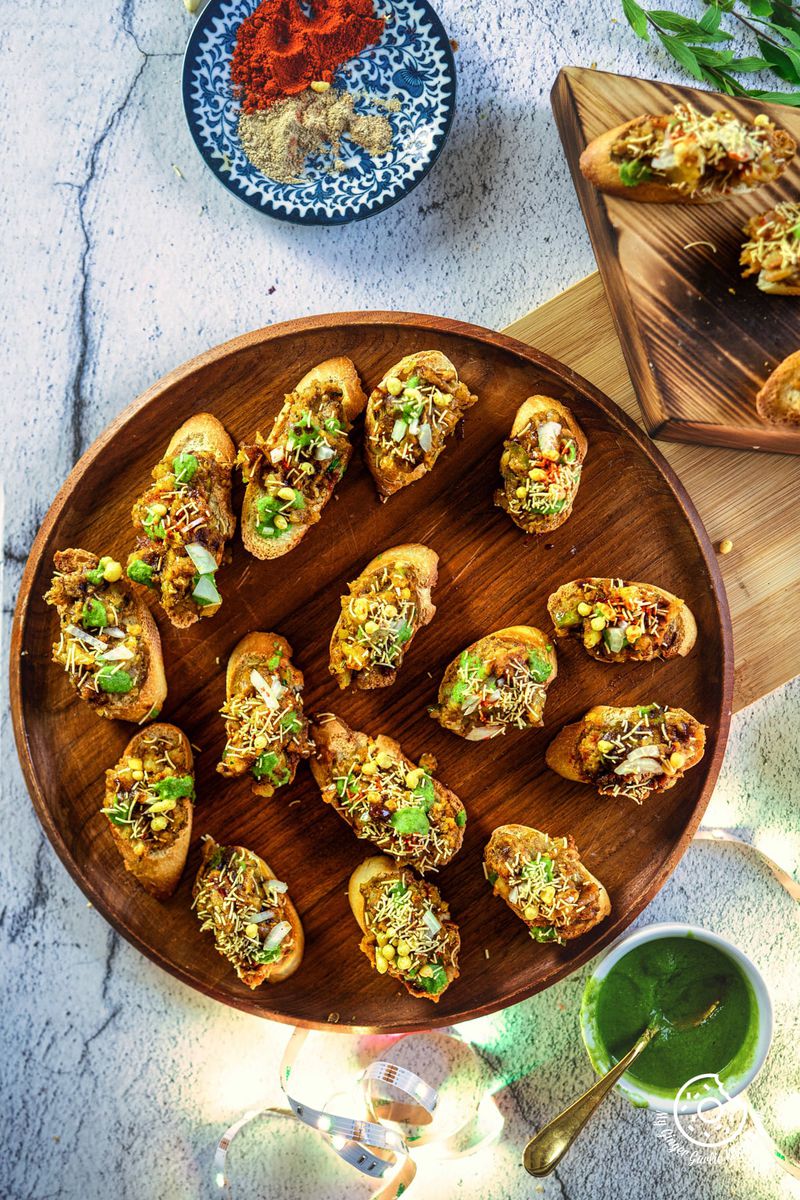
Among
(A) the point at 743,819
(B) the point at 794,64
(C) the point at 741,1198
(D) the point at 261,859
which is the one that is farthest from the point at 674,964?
(B) the point at 794,64

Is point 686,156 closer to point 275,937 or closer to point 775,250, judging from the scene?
point 775,250

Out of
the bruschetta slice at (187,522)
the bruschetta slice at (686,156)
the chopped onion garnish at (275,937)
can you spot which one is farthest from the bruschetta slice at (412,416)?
the chopped onion garnish at (275,937)

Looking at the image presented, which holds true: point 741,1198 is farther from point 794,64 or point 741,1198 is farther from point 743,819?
point 794,64

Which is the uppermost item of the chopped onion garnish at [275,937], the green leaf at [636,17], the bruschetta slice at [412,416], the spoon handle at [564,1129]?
the green leaf at [636,17]

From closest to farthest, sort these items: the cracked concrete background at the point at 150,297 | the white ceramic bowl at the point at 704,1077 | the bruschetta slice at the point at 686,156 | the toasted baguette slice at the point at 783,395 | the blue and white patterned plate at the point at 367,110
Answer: the bruschetta slice at the point at 686,156 → the toasted baguette slice at the point at 783,395 → the white ceramic bowl at the point at 704,1077 → the blue and white patterned plate at the point at 367,110 → the cracked concrete background at the point at 150,297

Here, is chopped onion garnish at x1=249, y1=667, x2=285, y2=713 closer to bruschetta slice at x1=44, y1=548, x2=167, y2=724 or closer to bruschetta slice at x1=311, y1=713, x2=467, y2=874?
bruschetta slice at x1=311, y1=713, x2=467, y2=874

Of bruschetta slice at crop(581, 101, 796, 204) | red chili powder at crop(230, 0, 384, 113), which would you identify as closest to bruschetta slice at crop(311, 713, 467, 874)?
bruschetta slice at crop(581, 101, 796, 204)

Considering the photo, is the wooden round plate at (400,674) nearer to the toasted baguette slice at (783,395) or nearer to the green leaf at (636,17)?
the toasted baguette slice at (783,395)
